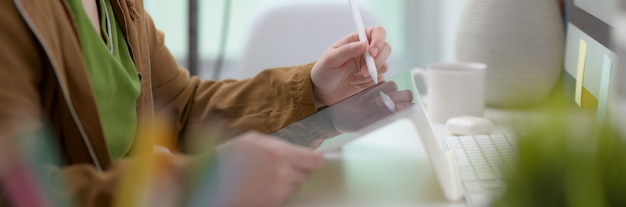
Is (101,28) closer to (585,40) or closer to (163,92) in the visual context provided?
(163,92)

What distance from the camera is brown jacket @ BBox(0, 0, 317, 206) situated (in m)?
0.81

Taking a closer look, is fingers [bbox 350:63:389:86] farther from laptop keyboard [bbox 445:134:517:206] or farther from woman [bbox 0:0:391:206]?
laptop keyboard [bbox 445:134:517:206]

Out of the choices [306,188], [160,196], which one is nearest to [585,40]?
[306,188]

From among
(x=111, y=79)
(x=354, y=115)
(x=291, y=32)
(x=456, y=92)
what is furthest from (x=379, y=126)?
(x=291, y=32)

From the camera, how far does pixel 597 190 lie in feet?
1.01

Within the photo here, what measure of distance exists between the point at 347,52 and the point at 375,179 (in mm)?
206

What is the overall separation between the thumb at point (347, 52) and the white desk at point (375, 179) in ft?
0.38

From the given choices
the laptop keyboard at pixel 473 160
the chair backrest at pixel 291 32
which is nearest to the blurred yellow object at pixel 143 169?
the laptop keyboard at pixel 473 160

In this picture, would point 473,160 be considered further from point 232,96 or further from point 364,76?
point 232,96

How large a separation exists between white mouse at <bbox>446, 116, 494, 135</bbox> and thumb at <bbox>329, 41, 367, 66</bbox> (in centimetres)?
21

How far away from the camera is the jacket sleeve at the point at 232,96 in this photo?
3.91ft

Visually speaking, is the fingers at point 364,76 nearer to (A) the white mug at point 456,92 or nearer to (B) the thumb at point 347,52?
(B) the thumb at point 347,52

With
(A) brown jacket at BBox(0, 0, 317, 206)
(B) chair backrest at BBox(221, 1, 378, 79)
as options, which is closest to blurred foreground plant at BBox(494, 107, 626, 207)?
(A) brown jacket at BBox(0, 0, 317, 206)

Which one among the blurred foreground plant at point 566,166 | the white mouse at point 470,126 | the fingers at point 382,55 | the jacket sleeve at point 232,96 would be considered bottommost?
the white mouse at point 470,126
